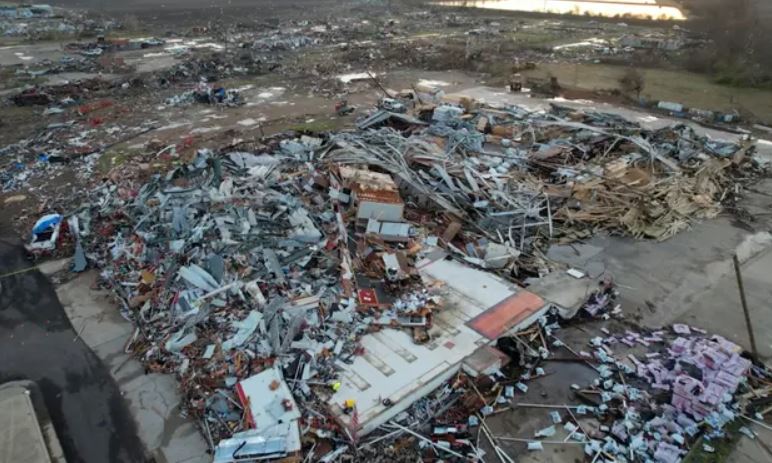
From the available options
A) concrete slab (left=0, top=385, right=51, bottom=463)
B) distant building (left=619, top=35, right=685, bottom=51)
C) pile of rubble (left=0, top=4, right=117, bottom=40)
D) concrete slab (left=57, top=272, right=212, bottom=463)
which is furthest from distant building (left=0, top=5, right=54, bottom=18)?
concrete slab (left=0, top=385, right=51, bottom=463)

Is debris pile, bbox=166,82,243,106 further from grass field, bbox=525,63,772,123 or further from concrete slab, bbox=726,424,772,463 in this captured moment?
concrete slab, bbox=726,424,772,463

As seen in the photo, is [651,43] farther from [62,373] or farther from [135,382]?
[62,373]

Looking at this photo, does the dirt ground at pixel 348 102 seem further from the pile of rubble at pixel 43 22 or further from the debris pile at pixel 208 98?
the pile of rubble at pixel 43 22

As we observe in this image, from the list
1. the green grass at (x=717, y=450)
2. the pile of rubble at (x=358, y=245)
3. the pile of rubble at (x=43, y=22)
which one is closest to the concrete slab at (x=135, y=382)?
the pile of rubble at (x=358, y=245)

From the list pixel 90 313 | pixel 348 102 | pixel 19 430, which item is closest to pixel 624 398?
pixel 19 430

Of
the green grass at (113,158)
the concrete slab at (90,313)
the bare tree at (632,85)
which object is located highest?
the bare tree at (632,85)

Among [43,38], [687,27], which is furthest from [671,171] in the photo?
[43,38]
